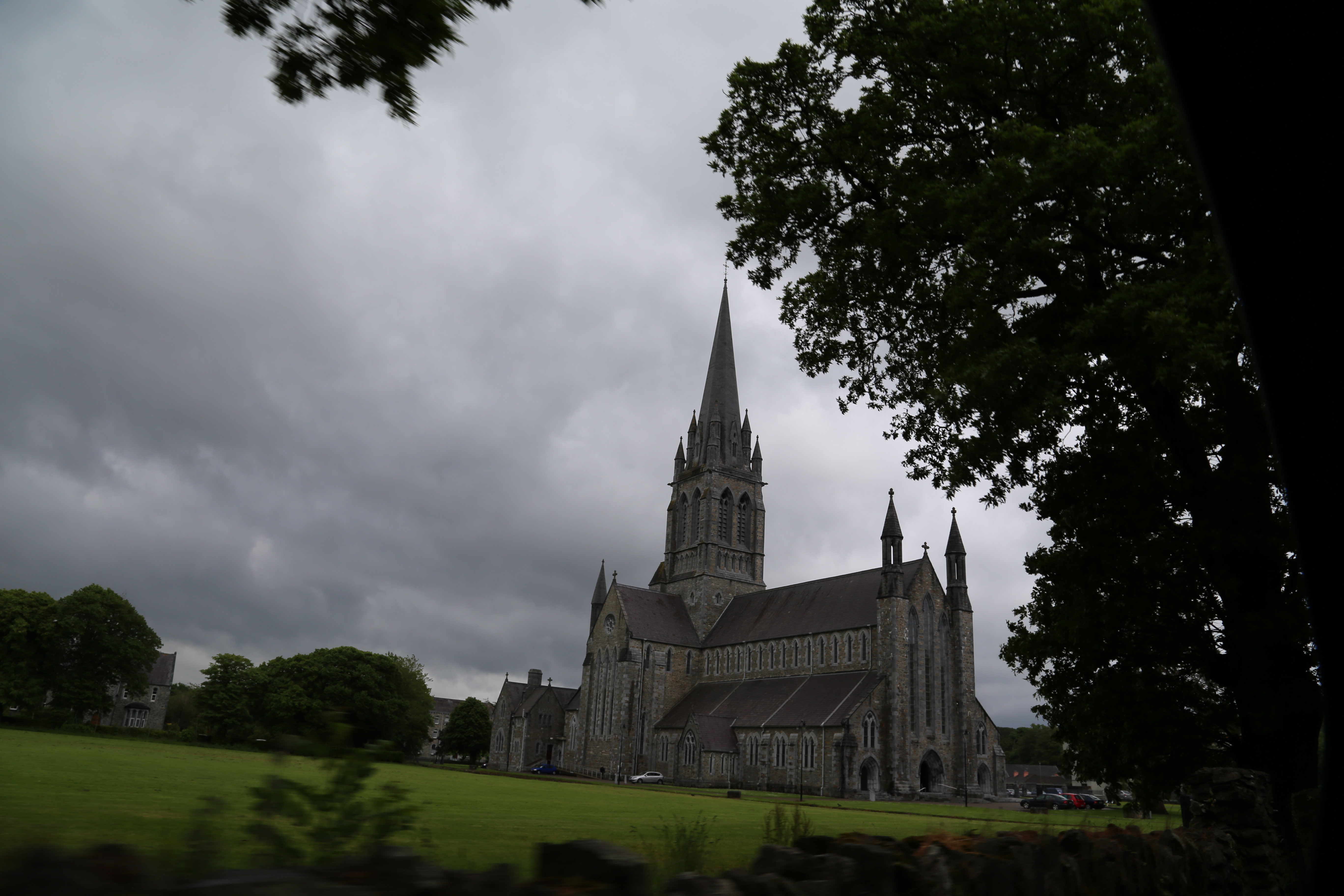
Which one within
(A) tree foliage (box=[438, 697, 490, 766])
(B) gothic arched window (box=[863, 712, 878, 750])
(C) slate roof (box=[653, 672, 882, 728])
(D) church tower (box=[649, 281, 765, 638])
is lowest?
(A) tree foliage (box=[438, 697, 490, 766])

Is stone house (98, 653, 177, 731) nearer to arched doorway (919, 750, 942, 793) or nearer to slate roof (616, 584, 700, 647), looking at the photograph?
slate roof (616, 584, 700, 647)

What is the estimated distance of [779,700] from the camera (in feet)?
213

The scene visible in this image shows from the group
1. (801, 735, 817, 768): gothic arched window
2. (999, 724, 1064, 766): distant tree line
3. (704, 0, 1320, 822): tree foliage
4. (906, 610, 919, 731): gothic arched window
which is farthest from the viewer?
(999, 724, 1064, 766): distant tree line

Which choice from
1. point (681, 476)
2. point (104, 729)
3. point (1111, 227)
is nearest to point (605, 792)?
point (1111, 227)

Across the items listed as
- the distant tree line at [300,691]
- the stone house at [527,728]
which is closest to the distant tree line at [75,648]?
the distant tree line at [300,691]

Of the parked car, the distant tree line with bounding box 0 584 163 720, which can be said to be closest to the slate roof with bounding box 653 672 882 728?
the parked car

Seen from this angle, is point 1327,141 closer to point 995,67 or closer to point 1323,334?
point 1323,334

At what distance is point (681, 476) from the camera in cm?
8706

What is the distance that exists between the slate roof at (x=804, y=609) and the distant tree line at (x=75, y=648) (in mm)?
45717

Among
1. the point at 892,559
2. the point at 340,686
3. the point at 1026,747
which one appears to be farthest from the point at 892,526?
the point at 1026,747

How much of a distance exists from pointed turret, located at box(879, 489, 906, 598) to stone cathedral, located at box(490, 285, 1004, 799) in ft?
0.37

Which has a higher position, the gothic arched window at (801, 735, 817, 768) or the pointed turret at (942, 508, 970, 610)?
the pointed turret at (942, 508, 970, 610)

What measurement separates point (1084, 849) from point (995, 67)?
1086cm

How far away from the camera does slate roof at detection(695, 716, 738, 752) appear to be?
210ft
